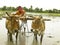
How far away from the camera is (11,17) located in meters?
2.75

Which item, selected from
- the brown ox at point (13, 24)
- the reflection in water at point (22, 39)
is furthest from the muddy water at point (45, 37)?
the brown ox at point (13, 24)

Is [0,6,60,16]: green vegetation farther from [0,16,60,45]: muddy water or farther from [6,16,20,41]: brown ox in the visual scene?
[6,16,20,41]: brown ox

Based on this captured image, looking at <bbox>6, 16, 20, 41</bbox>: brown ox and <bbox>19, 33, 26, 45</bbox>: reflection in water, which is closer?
<bbox>6, 16, 20, 41</bbox>: brown ox

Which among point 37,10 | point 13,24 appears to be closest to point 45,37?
point 13,24

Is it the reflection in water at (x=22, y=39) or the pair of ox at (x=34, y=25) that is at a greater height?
the pair of ox at (x=34, y=25)

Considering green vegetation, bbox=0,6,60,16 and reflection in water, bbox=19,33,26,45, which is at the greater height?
green vegetation, bbox=0,6,60,16

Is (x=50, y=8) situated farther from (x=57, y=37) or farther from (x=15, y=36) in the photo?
(x=15, y=36)

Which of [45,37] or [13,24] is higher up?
Answer: [13,24]

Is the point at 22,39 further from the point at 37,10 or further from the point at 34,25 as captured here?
the point at 37,10

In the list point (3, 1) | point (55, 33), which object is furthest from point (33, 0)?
point (55, 33)

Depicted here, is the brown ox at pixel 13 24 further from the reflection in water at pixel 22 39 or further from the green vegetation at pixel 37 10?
the green vegetation at pixel 37 10

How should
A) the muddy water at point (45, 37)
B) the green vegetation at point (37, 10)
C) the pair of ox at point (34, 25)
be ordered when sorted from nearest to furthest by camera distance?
1. the pair of ox at point (34, 25)
2. the muddy water at point (45, 37)
3. the green vegetation at point (37, 10)

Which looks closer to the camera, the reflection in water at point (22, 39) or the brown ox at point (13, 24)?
the brown ox at point (13, 24)

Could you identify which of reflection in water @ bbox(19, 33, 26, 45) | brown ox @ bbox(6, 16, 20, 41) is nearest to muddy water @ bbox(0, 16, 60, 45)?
reflection in water @ bbox(19, 33, 26, 45)
